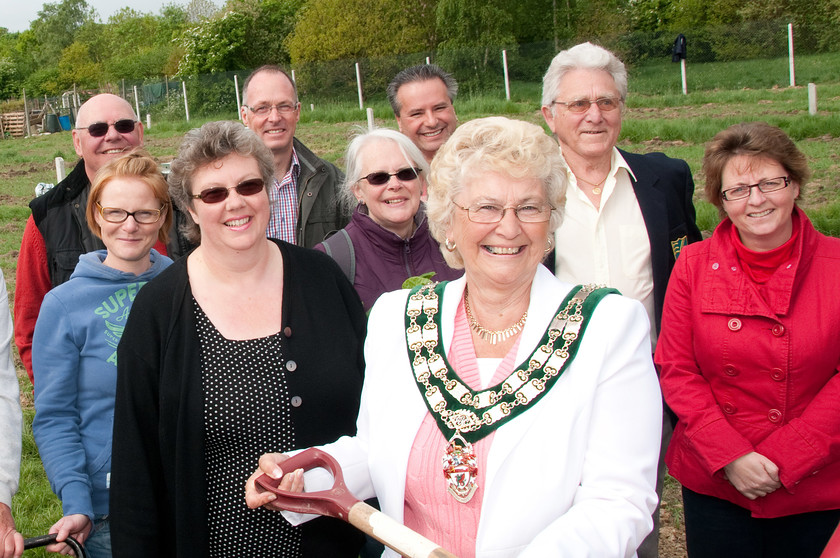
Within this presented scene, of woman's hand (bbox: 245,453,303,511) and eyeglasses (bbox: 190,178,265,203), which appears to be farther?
eyeglasses (bbox: 190,178,265,203)

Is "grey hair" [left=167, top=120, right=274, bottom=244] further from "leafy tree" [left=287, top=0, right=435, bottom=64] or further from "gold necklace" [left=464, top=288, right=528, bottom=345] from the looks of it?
"leafy tree" [left=287, top=0, right=435, bottom=64]

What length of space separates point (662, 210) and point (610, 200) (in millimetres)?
227

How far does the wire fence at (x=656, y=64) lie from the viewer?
2258cm

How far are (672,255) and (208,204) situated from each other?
1989 millimetres

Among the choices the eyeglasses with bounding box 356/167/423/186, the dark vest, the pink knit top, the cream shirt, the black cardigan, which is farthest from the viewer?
the dark vest

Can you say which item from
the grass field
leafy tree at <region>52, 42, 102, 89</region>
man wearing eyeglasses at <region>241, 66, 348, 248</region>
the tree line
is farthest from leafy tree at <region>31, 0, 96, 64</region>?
man wearing eyeglasses at <region>241, 66, 348, 248</region>

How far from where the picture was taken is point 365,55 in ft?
116

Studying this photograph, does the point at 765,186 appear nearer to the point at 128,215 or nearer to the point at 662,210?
the point at 662,210

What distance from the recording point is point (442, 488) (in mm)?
2168

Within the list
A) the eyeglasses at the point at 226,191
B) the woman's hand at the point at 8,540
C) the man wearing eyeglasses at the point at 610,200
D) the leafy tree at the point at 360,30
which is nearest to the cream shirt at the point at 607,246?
the man wearing eyeglasses at the point at 610,200

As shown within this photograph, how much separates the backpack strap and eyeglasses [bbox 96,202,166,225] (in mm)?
718

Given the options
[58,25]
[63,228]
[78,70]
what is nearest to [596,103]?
[63,228]

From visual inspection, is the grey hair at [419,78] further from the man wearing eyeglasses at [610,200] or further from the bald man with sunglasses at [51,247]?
the bald man with sunglasses at [51,247]

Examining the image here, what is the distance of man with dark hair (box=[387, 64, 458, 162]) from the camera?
4.38m
